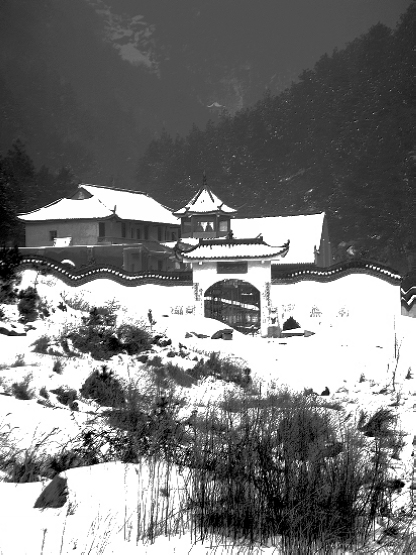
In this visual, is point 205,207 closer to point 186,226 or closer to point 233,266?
point 186,226

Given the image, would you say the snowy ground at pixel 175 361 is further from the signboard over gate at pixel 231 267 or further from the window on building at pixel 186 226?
the window on building at pixel 186 226

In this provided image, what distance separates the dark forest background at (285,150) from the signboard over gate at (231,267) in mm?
16320

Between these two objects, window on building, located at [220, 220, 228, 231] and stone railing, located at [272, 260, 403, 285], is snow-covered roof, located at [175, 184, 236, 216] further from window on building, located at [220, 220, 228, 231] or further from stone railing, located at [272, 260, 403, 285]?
stone railing, located at [272, 260, 403, 285]

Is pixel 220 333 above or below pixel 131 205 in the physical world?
below

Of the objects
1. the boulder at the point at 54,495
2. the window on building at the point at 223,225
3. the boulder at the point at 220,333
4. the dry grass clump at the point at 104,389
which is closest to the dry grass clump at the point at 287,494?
the boulder at the point at 54,495

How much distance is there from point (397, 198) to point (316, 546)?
55.9 meters

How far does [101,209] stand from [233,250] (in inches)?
706

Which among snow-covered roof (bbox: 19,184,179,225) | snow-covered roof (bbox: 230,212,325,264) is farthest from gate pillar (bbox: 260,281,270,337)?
snow-covered roof (bbox: 19,184,179,225)

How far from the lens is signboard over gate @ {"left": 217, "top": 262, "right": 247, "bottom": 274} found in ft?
97.1

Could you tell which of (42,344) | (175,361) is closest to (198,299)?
(175,361)

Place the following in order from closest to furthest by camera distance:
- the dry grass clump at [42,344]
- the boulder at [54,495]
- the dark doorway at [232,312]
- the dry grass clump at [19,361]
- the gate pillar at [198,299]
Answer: the boulder at [54,495] → the dry grass clump at [19,361] → the dry grass clump at [42,344] → the gate pillar at [198,299] → the dark doorway at [232,312]

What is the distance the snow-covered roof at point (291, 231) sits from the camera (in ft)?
136

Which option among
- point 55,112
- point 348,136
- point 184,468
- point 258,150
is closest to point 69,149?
point 55,112

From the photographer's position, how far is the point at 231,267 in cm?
2967
